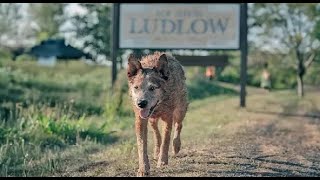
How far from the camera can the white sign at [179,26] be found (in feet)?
62.6

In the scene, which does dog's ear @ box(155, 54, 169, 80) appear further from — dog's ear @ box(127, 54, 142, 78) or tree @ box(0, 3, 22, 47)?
tree @ box(0, 3, 22, 47)

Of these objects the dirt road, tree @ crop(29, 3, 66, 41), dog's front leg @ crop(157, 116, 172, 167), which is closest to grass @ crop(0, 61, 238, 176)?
the dirt road

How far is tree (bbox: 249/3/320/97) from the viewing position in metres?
29.2

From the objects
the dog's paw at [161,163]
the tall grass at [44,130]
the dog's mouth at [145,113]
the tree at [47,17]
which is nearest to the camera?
the dog's mouth at [145,113]

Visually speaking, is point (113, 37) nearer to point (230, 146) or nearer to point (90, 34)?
point (230, 146)

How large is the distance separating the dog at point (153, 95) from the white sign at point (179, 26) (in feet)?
35.3

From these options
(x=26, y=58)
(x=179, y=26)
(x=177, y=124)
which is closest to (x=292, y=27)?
(x=179, y=26)

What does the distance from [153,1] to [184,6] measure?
97 centimetres

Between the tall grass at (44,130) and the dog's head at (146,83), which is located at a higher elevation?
the dog's head at (146,83)

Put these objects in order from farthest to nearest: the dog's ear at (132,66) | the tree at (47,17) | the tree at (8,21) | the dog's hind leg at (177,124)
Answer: the tree at (47,17) < the tree at (8,21) < the dog's hind leg at (177,124) < the dog's ear at (132,66)

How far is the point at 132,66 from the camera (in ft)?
24.4

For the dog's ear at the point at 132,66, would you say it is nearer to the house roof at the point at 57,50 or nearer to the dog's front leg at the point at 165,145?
the dog's front leg at the point at 165,145

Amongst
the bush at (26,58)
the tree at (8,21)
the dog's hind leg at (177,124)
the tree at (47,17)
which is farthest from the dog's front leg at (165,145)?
the tree at (47,17)

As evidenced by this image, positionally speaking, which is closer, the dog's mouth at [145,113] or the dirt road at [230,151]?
the dog's mouth at [145,113]
